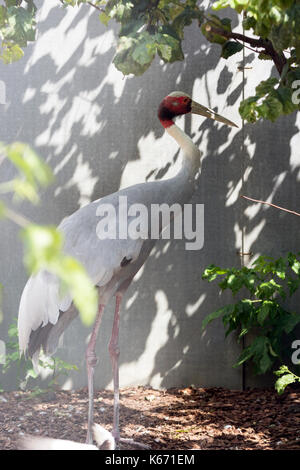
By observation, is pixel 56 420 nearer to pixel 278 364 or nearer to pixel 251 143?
pixel 278 364

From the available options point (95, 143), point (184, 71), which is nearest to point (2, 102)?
point (95, 143)

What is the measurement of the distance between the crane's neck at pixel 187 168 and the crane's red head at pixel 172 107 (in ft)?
0.25

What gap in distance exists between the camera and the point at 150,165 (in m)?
3.58

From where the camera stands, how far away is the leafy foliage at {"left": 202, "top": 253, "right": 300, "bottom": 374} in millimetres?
3199

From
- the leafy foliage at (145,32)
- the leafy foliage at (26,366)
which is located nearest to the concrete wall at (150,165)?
the leafy foliage at (26,366)

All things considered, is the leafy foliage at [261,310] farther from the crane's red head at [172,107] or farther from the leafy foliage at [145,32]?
the leafy foliage at [145,32]

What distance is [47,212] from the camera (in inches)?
140

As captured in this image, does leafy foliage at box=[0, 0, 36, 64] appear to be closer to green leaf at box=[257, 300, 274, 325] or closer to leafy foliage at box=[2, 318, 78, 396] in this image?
leafy foliage at box=[2, 318, 78, 396]

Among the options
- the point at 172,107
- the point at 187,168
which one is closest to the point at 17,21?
the point at 172,107

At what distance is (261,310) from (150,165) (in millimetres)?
1041

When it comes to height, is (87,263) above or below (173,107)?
below

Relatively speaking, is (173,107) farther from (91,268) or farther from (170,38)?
(91,268)

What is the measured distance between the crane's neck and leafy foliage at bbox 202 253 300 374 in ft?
1.59

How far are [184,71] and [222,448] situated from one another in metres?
2.08
